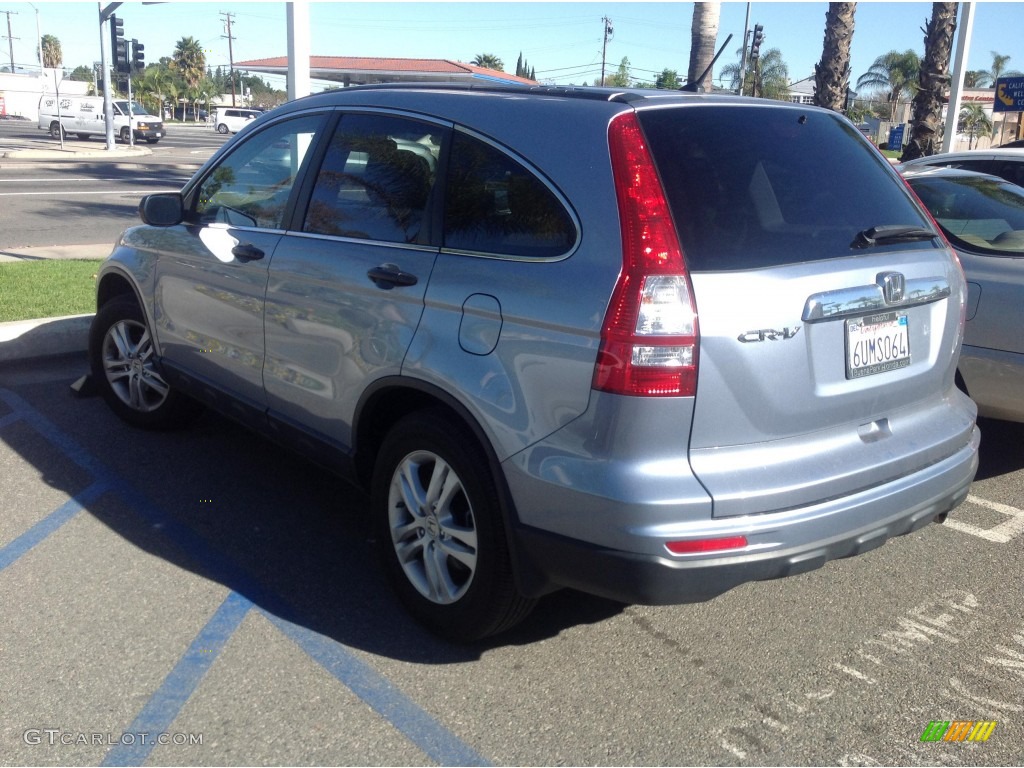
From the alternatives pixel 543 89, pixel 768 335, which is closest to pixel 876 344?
pixel 768 335

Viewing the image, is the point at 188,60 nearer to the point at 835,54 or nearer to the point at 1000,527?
the point at 835,54

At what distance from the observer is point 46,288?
8680 mm

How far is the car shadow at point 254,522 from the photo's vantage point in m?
3.66

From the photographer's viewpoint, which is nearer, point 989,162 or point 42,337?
point 989,162

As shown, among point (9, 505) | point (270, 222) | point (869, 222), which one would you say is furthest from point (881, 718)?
point (9, 505)

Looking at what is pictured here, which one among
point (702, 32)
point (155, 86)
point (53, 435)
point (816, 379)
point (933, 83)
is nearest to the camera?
point (816, 379)

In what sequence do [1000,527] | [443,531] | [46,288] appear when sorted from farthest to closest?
[46,288], [1000,527], [443,531]

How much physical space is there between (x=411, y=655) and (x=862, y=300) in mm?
1929

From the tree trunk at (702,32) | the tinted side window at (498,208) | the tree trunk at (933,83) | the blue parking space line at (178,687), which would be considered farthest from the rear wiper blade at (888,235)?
the tree trunk at (933,83)

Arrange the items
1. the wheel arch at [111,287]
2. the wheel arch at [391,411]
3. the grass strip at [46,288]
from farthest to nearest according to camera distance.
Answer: the grass strip at [46,288]
the wheel arch at [111,287]
the wheel arch at [391,411]

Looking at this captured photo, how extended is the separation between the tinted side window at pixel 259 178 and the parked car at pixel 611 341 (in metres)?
0.21

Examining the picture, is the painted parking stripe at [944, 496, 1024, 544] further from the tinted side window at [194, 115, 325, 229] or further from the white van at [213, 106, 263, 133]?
the white van at [213, 106, 263, 133]

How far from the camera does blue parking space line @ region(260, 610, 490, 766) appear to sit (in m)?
2.91

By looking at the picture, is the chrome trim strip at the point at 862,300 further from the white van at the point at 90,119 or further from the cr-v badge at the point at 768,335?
the white van at the point at 90,119
